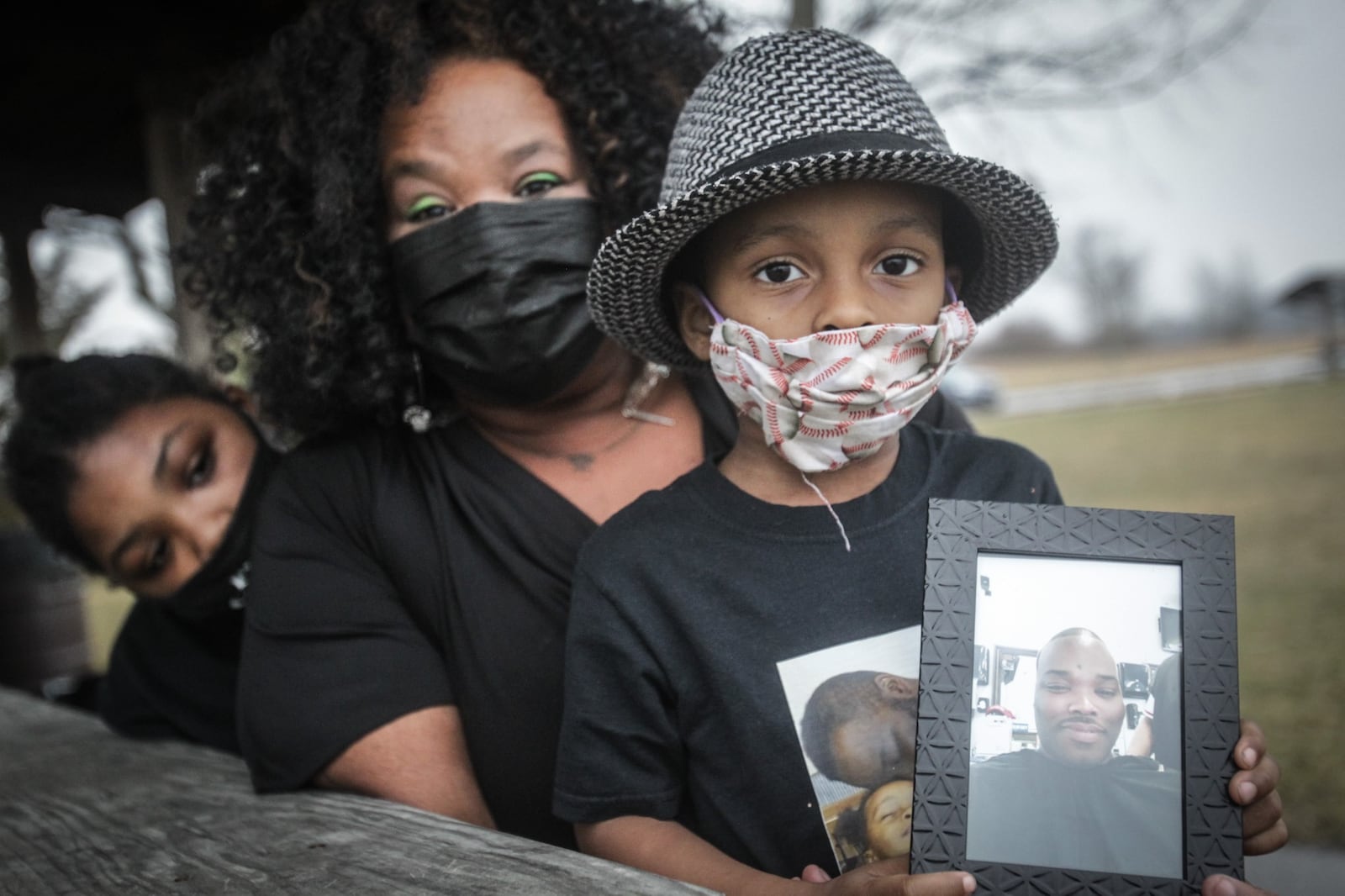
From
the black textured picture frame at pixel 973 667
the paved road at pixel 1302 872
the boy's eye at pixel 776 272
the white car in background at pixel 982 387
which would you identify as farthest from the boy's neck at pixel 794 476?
the white car in background at pixel 982 387

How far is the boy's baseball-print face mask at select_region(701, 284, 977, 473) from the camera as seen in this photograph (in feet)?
5.08

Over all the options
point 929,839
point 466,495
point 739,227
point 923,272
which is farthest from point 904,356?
point 466,495

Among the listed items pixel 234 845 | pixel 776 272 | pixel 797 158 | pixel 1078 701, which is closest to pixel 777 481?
pixel 776 272

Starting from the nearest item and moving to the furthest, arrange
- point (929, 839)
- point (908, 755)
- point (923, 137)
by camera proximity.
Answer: point (929, 839)
point (908, 755)
point (923, 137)

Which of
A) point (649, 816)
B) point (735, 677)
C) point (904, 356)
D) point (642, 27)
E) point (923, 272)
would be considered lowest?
point (649, 816)

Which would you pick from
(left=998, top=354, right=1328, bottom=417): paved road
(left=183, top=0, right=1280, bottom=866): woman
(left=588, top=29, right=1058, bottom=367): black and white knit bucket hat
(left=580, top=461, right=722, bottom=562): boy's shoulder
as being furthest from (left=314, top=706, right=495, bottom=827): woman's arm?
(left=998, top=354, right=1328, bottom=417): paved road

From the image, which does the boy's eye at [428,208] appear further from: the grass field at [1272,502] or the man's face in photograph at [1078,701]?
the grass field at [1272,502]

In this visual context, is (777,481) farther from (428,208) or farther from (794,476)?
(428,208)

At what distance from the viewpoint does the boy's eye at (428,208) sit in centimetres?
212

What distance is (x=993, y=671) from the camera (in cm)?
128

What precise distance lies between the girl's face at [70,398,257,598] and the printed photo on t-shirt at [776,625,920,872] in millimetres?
1730

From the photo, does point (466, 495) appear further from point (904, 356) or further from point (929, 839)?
point (929, 839)

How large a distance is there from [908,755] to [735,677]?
29 centimetres

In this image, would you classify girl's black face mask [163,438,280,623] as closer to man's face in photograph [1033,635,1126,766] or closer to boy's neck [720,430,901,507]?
boy's neck [720,430,901,507]
